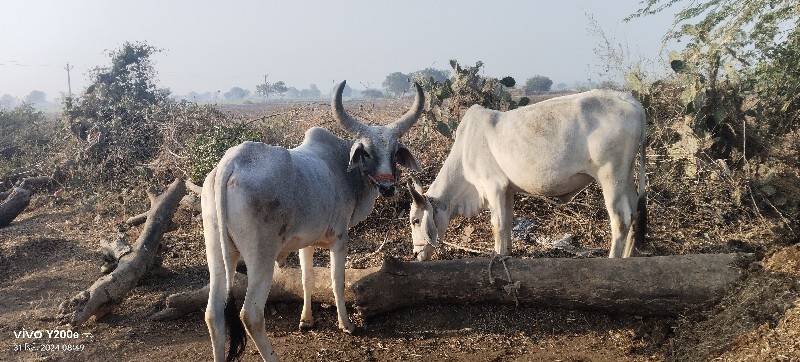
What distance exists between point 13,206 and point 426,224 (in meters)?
7.00

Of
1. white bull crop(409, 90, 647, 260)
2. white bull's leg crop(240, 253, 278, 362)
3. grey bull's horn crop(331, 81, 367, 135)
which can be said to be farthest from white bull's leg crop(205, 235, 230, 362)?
white bull crop(409, 90, 647, 260)

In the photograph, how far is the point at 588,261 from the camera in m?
4.38

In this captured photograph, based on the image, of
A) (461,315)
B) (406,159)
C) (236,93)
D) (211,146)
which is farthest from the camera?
(236,93)

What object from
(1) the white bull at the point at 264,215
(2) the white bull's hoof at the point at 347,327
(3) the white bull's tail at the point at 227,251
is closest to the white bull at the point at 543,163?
(1) the white bull at the point at 264,215

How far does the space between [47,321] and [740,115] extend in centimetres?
754

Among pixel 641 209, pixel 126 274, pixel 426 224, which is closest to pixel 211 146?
pixel 126 274

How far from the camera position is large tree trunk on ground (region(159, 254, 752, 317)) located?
4129mm

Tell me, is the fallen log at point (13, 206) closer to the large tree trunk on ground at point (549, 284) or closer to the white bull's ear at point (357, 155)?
the large tree trunk on ground at point (549, 284)

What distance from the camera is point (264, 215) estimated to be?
3.48m

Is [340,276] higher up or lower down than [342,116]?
lower down

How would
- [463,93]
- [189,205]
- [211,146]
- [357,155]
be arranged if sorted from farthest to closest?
1. [211,146]
2. [463,93]
3. [189,205]
4. [357,155]

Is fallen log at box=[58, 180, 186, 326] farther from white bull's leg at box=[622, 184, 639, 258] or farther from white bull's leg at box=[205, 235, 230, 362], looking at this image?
white bull's leg at box=[622, 184, 639, 258]

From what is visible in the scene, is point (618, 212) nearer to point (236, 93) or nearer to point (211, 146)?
point (211, 146)

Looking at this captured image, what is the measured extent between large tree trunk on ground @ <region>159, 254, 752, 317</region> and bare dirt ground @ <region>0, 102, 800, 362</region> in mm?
119
